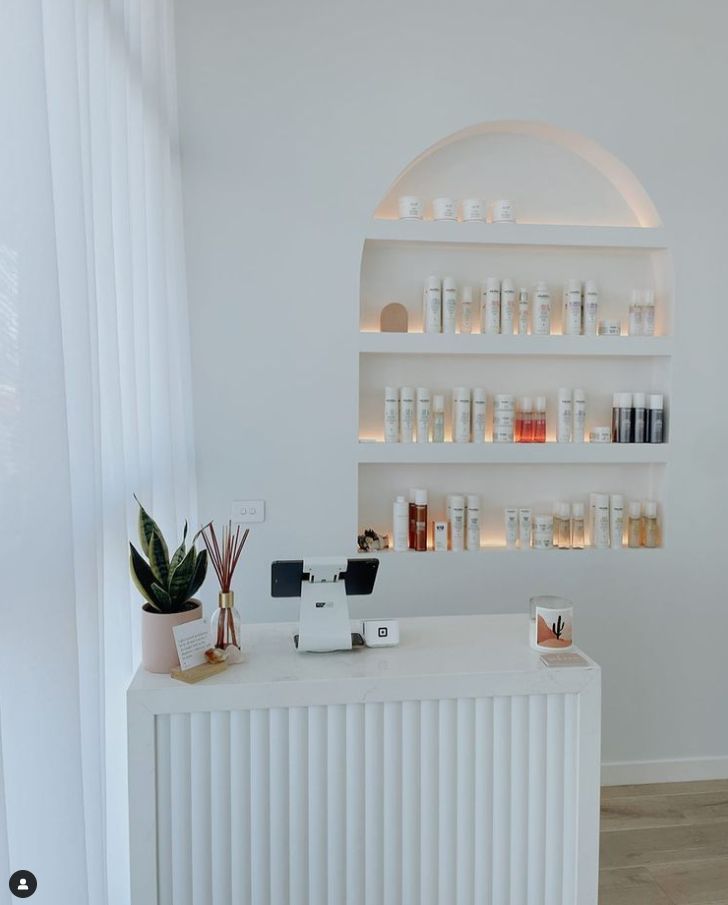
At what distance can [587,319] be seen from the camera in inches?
115

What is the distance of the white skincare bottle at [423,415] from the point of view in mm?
2857

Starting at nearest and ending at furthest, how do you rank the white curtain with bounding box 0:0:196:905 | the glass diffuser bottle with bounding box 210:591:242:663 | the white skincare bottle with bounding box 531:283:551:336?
the white curtain with bounding box 0:0:196:905
the glass diffuser bottle with bounding box 210:591:242:663
the white skincare bottle with bounding box 531:283:551:336

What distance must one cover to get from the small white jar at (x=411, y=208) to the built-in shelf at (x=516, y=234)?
0.03 m

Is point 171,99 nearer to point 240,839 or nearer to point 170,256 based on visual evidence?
point 170,256

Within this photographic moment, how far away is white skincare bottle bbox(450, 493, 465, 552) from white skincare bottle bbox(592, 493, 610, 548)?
0.53 metres

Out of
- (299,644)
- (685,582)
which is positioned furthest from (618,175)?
(299,644)

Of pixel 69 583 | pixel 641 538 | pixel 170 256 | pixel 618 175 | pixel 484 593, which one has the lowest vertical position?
pixel 484 593

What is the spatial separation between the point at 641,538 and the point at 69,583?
2.42 metres

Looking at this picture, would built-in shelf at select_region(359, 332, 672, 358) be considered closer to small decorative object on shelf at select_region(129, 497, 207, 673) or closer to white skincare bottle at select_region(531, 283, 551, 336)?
white skincare bottle at select_region(531, 283, 551, 336)

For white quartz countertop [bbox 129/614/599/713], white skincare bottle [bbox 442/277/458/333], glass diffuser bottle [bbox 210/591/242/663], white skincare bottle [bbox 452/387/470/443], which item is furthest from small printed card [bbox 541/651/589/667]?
white skincare bottle [bbox 442/277/458/333]

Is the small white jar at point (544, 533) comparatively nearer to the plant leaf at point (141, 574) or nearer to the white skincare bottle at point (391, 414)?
the white skincare bottle at point (391, 414)

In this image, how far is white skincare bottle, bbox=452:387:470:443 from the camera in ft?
9.44

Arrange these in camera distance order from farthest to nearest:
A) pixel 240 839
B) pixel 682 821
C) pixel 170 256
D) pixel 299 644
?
pixel 682 821 < pixel 170 256 < pixel 299 644 < pixel 240 839

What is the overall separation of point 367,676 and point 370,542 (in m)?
1.23
